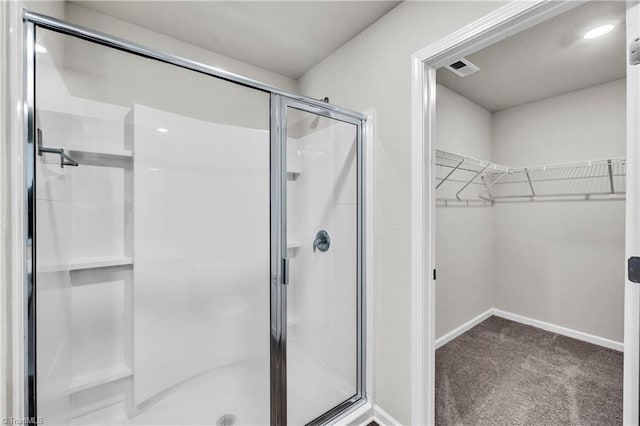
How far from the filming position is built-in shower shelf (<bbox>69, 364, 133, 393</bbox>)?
118 centimetres

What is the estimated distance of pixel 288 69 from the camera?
2.32 meters

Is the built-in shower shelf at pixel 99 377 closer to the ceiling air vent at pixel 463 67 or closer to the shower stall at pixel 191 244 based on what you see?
the shower stall at pixel 191 244

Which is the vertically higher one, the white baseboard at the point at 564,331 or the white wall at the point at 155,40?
the white wall at the point at 155,40

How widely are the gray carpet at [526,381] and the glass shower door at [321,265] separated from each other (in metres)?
0.70

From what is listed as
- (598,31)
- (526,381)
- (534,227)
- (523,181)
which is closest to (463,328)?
(526,381)

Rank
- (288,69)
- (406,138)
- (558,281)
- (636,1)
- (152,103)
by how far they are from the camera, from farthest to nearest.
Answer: (558,281), (288,69), (406,138), (152,103), (636,1)

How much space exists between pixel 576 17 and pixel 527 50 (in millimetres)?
339

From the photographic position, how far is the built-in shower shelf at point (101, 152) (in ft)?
3.67

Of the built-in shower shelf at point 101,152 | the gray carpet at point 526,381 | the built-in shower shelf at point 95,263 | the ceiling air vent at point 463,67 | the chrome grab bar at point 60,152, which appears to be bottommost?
the gray carpet at point 526,381

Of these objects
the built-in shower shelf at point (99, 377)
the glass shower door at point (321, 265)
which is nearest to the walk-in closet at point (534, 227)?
the glass shower door at point (321, 265)

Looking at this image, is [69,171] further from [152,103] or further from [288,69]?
[288,69]

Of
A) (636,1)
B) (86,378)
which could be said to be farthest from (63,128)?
(636,1)

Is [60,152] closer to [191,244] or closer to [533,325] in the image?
[191,244]

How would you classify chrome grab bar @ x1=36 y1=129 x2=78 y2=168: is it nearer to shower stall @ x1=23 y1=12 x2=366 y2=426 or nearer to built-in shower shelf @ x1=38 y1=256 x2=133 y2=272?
shower stall @ x1=23 y1=12 x2=366 y2=426
